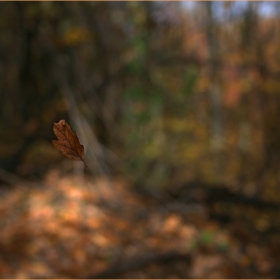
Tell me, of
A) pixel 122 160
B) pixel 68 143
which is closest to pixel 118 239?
pixel 122 160

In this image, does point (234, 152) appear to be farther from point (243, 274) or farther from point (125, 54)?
point (243, 274)

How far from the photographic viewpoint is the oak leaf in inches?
15.0

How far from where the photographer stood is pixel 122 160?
4359mm

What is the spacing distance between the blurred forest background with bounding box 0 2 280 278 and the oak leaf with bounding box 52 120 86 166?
6.84ft

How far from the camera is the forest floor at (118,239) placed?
247 cm

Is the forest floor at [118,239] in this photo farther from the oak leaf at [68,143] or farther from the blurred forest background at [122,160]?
the oak leaf at [68,143]

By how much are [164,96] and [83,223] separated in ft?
5.96

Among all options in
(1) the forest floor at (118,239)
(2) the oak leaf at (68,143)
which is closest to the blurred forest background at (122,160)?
(1) the forest floor at (118,239)

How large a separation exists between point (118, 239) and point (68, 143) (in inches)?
101

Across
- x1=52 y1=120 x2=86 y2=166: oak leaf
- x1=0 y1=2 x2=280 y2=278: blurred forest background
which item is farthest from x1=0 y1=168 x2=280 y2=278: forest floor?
x1=52 y1=120 x2=86 y2=166: oak leaf

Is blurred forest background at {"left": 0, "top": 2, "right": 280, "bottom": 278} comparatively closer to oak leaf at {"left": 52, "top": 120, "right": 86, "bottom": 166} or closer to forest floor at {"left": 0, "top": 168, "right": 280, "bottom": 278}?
forest floor at {"left": 0, "top": 168, "right": 280, "bottom": 278}

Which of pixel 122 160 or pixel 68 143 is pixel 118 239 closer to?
pixel 122 160

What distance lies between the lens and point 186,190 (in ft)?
11.4

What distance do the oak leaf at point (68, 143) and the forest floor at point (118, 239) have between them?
6.79 ft
